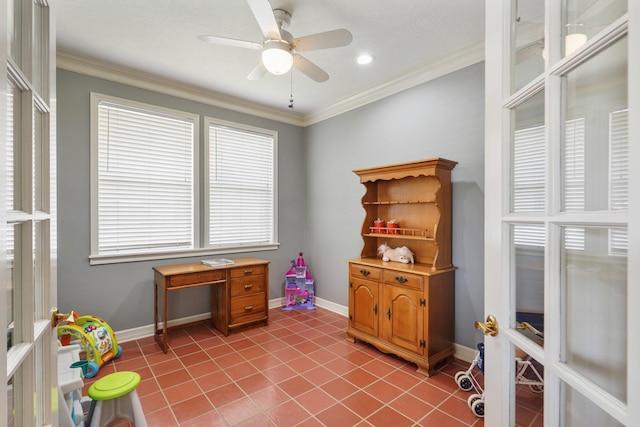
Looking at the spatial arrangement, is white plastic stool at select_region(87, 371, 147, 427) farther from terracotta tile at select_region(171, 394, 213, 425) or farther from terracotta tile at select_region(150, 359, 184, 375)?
terracotta tile at select_region(150, 359, 184, 375)

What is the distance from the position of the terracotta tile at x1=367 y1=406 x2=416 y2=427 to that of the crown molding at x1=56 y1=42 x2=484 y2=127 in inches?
116

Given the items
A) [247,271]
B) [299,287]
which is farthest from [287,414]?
[299,287]

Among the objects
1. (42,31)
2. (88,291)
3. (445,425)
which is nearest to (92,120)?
(88,291)

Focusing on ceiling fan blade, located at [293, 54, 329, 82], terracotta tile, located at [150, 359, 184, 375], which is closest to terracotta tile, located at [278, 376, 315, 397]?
terracotta tile, located at [150, 359, 184, 375]

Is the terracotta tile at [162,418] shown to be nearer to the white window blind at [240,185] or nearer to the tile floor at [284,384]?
the tile floor at [284,384]

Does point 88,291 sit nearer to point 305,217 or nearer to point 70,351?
point 70,351

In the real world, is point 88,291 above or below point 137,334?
above

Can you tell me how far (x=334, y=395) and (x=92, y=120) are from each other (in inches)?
135

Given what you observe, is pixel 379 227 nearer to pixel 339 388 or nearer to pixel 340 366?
pixel 340 366

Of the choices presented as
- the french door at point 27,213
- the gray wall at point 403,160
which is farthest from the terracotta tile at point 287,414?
the gray wall at point 403,160

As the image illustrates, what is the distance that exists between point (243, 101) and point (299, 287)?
108 inches

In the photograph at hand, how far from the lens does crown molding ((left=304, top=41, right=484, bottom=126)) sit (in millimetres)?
2693

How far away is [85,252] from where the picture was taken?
3.00m

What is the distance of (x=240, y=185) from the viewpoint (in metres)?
4.11
